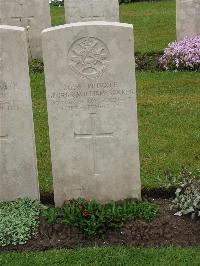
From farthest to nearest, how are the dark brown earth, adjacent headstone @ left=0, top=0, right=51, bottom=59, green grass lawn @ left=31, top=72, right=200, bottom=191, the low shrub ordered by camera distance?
the low shrub
adjacent headstone @ left=0, top=0, right=51, bottom=59
green grass lawn @ left=31, top=72, right=200, bottom=191
the dark brown earth

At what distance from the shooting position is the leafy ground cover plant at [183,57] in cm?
1192

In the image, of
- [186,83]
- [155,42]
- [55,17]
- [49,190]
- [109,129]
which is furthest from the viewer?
[55,17]

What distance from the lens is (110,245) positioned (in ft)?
19.3

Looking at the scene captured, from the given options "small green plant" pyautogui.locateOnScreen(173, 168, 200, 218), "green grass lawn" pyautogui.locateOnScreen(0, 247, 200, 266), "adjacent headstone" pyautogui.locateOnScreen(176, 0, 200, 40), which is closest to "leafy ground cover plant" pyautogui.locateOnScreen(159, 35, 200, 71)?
"adjacent headstone" pyautogui.locateOnScreen(176, 0, 200, 40)

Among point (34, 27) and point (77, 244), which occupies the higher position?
point (34, 27)

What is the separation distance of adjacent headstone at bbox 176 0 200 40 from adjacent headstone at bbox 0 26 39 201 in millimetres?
7409

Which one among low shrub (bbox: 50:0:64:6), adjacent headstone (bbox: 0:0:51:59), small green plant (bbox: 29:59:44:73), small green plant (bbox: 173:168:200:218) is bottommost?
small green plant (bbox: 173:168:200:218)

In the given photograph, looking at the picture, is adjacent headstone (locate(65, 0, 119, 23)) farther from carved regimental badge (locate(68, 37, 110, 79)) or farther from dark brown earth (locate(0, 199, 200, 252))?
dark brown earth (locate(0, 199, 200, 252))

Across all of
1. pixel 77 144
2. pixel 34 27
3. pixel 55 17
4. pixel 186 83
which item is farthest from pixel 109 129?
pixel 55 17

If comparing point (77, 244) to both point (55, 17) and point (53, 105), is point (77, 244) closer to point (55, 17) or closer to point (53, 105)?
point (53, 105)

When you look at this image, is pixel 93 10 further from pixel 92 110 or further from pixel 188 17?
pixel 92 110

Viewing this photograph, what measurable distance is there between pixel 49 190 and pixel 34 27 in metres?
6.70

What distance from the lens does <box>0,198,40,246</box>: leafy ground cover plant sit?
19.6 feet

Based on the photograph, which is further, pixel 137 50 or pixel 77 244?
pixel 137 50
